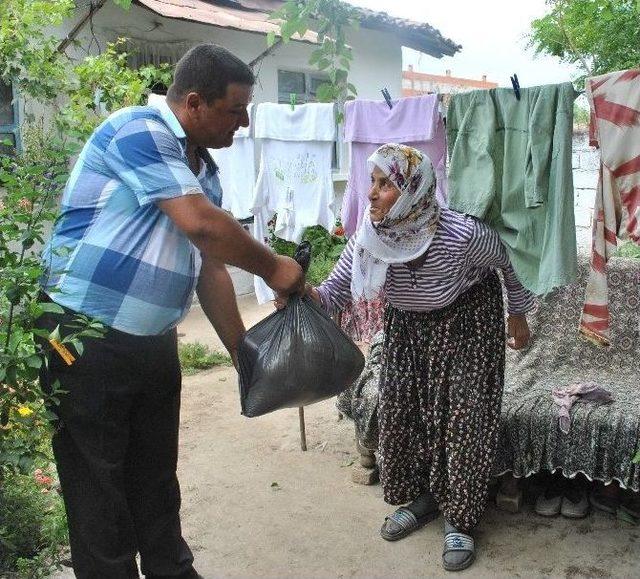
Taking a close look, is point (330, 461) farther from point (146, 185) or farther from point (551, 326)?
point (146, 185)

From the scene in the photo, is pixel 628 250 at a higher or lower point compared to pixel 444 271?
lower

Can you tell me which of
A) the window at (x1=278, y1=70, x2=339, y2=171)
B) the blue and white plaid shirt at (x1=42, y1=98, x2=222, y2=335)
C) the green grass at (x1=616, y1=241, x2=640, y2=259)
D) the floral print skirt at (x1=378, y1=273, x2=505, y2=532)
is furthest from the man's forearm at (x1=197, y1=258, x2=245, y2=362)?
the window at (x1=278, y1=70, x2=339, y2=171)

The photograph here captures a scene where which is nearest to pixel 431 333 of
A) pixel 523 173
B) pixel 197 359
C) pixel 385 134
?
pixel 523 173

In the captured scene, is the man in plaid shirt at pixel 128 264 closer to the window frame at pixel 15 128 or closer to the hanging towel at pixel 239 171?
the hanging towel at pixel 239 171

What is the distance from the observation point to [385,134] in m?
3.67

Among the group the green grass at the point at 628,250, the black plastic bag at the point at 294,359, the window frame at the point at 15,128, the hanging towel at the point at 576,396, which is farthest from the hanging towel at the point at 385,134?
the window frame at the point at 15,128

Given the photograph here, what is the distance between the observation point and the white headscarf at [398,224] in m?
2.72

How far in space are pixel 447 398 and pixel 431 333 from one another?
0.98 feet

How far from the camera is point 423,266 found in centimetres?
282

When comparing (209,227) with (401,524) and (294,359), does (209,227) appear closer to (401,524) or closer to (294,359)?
(294,359)

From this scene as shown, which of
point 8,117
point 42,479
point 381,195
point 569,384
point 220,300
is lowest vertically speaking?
point 42,479

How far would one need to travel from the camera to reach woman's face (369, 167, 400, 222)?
2.72 meters

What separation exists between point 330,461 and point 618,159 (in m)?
2.35

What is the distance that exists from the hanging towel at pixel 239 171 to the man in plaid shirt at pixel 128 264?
3523 millimetres
